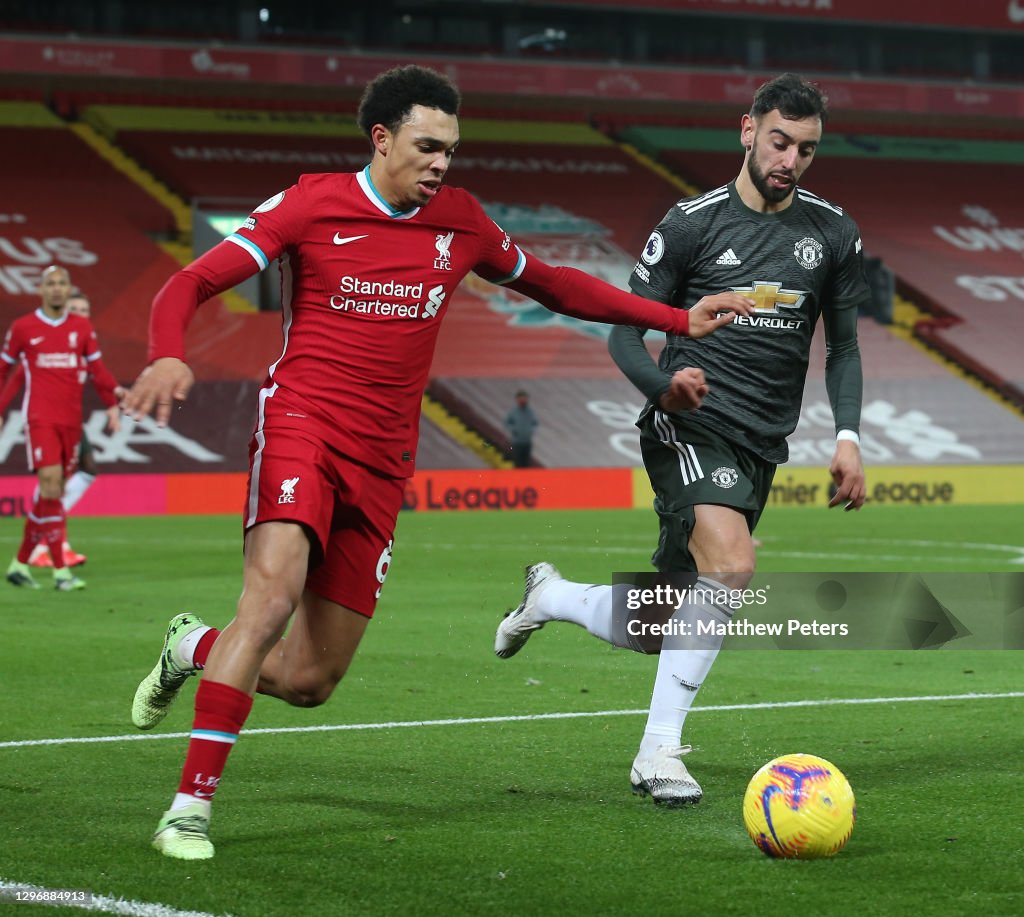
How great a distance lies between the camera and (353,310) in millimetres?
4656

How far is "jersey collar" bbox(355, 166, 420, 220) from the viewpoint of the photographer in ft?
15.5

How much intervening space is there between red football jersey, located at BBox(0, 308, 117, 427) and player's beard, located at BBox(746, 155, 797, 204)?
7872mm

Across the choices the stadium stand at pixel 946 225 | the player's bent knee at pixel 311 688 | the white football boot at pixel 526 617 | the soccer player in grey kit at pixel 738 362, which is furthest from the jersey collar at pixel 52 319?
the stadium stand at pixel 946 225

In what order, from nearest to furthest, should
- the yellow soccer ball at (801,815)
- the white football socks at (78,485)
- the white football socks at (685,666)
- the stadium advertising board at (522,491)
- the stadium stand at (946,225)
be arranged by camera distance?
the yellow soccer ball at (801,815) < the white football socks at (685,666) < the white football socks at (78,485) < the stadium advertising board at (522,491) < the stadium stand at (946,225)

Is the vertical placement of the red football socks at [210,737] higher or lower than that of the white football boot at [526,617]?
higher

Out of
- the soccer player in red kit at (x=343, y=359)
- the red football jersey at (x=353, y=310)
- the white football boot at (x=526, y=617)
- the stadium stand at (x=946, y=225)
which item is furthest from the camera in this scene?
the stadium stand at (x=946, y=225)

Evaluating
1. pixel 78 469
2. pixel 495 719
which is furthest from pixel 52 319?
pixel 495 719

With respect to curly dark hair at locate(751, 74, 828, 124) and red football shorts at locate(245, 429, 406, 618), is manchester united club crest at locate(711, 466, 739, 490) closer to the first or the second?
red football shorts at locate(245, 429, 406, 618)

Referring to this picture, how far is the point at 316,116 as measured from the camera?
3131 centimetres

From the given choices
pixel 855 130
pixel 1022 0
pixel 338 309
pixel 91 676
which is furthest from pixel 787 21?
pixel 338 309

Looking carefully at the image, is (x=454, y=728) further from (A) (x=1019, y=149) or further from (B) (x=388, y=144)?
(A) (x=1019, y=149)

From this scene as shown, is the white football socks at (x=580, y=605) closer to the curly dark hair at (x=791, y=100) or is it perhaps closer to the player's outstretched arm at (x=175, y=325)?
the curly dark hair at (x=791, y=100)

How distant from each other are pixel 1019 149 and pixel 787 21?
5781 mm

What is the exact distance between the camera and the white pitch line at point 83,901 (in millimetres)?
3572
